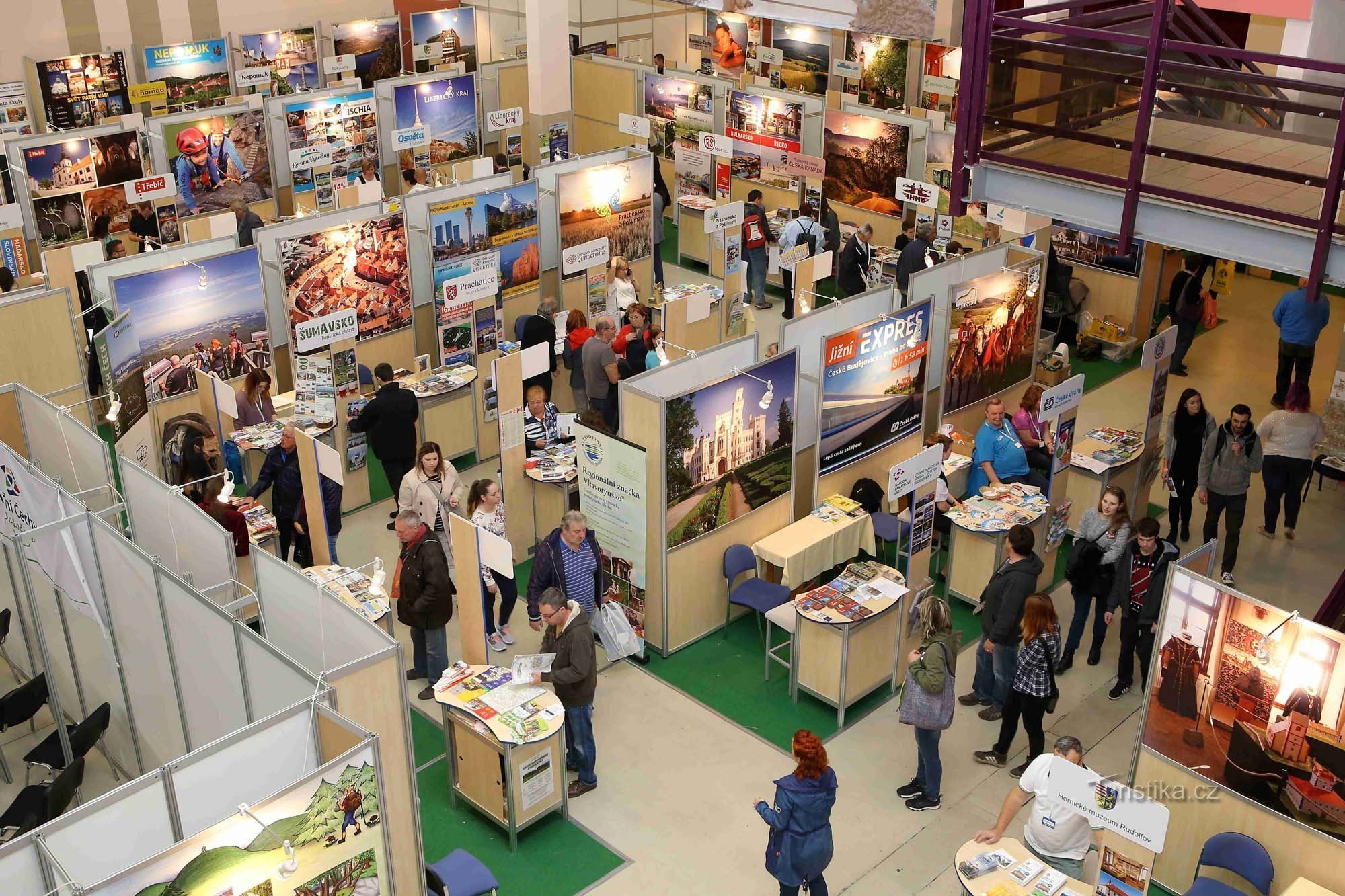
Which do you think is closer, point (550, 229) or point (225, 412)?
point (225, 412)

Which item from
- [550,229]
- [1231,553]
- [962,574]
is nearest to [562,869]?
[962,574]

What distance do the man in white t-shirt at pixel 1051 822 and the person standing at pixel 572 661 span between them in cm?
241

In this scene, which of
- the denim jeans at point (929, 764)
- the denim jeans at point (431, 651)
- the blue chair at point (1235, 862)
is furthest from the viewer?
the denim jeans at point (431, 651)

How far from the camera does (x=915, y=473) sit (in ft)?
28.0

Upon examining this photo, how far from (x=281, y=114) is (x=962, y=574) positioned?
11198 millimetres

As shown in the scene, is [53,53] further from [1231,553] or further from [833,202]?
[1231,553]

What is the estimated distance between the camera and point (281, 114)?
16.2 m

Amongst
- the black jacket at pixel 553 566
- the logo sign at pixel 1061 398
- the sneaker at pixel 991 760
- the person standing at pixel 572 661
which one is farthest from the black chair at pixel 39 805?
the logo sign at pixel 1061 398

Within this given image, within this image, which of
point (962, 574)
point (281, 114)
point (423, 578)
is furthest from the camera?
point (281, 114)

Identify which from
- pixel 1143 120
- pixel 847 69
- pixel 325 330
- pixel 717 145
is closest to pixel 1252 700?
pixel 1143 120

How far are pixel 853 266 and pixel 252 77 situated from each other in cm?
1067

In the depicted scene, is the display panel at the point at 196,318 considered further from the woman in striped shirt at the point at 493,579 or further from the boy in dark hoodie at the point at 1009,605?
the boy in dark hoodie at the point at 1009,605

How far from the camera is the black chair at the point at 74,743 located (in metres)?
7.16

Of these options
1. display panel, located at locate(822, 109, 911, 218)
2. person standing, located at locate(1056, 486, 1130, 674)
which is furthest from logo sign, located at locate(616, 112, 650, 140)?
person standing, located at locate(1056, 486, 1130, 674)
